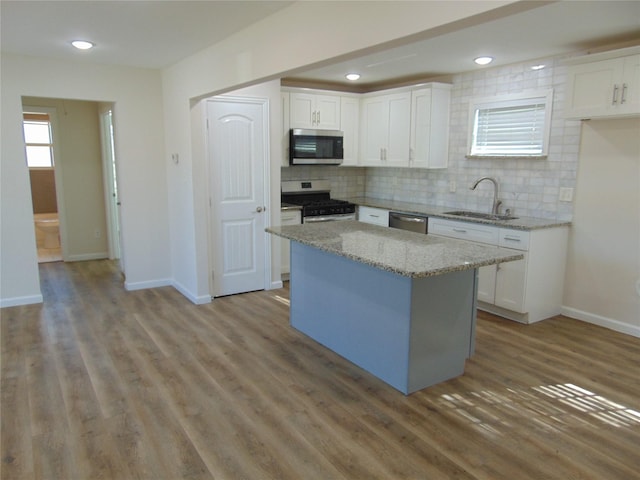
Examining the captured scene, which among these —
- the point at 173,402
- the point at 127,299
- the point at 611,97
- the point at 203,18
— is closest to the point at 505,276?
the point at 611,97

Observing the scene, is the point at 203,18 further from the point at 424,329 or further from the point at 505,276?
the point at 505,276

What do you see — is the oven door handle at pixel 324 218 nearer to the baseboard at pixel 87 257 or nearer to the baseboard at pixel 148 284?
the baseboard at pixel 148 284

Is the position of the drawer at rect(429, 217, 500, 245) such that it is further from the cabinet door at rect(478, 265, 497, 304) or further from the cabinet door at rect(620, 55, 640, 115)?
the cabinet door at rect(620, 55, 640, 115)

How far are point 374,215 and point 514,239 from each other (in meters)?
1.81

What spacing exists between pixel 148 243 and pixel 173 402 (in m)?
2.74

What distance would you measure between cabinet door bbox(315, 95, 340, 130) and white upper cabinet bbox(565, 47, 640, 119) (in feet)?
8.65

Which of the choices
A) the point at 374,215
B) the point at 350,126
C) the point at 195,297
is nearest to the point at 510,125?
the point at 374,215

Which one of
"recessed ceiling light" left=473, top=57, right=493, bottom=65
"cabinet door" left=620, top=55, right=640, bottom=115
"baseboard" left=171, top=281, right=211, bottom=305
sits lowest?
"baseboard" left=171, top=281, right=211, bottom=305

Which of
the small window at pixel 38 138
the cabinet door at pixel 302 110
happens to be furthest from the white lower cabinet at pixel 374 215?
→ the small window at pixel 38 138

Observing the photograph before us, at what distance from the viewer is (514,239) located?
13.0ft

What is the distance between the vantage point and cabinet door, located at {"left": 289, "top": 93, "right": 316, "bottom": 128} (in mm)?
5266

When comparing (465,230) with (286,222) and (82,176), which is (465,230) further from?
(82,176)

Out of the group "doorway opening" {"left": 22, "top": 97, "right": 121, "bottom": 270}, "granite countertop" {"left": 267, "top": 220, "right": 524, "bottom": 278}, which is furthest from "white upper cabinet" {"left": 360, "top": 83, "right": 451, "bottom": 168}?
"doorway opening" {"left": 22, "top": 97, "right": 121, "bottom": 270}

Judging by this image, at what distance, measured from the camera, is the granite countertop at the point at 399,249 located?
8.14 feet
